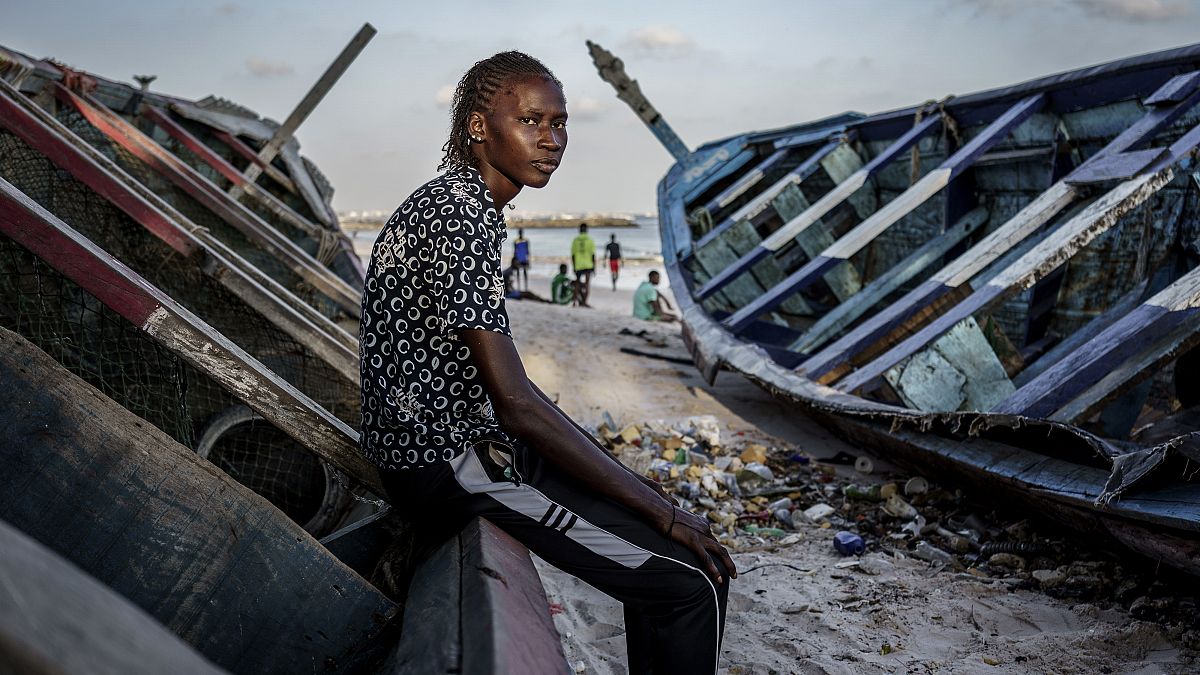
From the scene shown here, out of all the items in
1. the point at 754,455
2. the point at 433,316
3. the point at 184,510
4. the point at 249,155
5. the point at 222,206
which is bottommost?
the point at 184,510

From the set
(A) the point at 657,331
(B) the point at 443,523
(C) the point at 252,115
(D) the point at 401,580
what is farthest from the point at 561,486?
(C) the point at 252,115

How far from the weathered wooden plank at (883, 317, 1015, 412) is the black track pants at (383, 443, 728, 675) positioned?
8.80 feet

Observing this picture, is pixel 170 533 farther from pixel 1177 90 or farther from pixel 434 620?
pixel 1177 90

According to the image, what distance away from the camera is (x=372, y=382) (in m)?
1.86

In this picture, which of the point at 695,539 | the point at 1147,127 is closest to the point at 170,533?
the point at 695,539

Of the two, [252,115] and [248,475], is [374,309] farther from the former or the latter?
[252,115]

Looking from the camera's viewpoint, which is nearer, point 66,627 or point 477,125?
point 66,627

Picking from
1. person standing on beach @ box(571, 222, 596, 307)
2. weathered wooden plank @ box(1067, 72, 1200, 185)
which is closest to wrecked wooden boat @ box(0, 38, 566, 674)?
weathered wooden plank @ box(1067, 72, 1200, 185)

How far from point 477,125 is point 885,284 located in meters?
5.05

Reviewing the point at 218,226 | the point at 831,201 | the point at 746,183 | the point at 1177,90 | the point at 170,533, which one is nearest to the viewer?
the point at 170,533

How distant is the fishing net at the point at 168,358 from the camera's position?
Answer: 106 inches

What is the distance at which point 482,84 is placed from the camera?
75.6 inches

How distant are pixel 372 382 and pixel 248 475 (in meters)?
1.68

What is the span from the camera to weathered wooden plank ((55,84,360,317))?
5.05m
